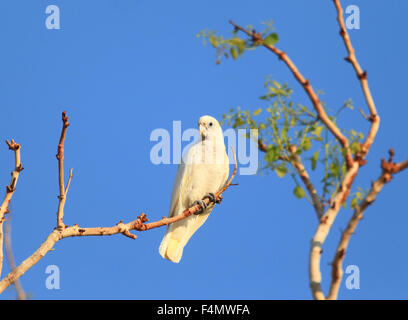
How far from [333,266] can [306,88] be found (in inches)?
39.2

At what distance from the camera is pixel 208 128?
619cm

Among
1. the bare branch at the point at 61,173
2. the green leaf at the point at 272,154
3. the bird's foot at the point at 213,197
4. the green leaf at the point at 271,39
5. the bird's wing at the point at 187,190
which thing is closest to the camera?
the green leaf at the point at 271,39

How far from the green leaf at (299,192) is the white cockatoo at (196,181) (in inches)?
101

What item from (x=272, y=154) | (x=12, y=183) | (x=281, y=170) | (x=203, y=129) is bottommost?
(x=281, y=170)

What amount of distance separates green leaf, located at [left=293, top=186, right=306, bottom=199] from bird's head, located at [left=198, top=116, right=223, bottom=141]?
2.89 metres

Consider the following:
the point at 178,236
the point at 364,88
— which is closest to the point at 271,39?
the point at 364,88

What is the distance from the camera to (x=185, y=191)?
600 centimetres

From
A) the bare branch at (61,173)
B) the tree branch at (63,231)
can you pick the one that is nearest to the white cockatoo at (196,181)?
the tree branch at (63,231)

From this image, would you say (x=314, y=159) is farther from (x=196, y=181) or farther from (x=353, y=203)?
(x=196, y=181)

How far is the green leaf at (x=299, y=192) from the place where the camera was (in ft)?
10.7

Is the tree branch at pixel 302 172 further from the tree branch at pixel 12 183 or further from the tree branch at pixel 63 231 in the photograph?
the tree branch at pixel 12 183

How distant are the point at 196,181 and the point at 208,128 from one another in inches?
26.2

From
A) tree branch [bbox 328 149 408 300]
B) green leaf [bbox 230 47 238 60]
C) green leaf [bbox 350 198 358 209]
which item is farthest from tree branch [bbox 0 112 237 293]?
tree branch [bbox 328 149 408 300]
